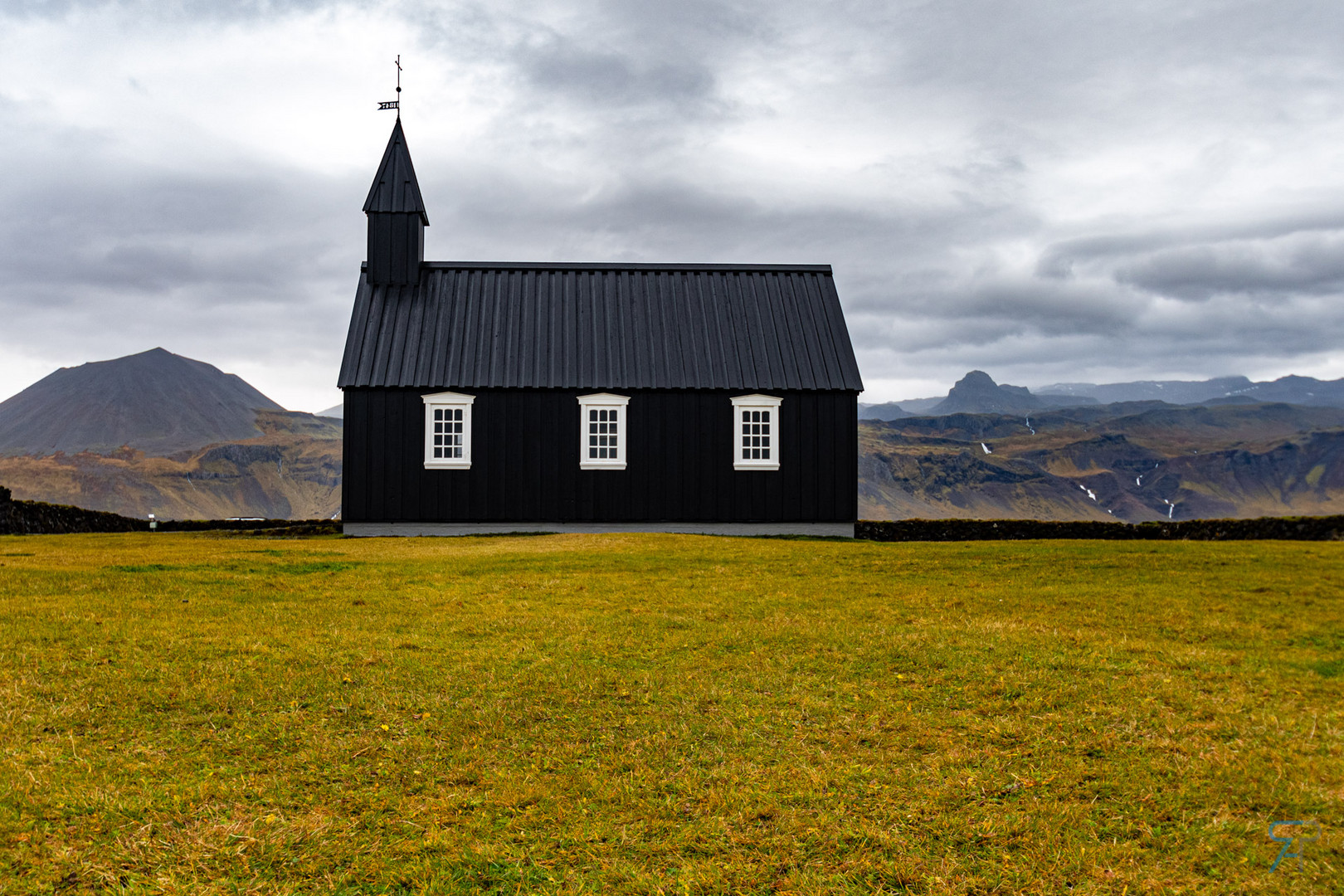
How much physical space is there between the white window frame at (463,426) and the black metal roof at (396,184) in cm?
751

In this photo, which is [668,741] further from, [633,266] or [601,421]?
[633,266]

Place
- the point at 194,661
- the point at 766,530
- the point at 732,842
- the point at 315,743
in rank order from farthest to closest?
1. the point at 766,530
2. the point at 194,661
3. the point at 315,743
4. the point at 732,842

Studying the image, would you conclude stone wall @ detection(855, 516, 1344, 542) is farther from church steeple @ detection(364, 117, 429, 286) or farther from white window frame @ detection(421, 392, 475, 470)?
church steeple @ detection(364, 117, 429, 286)

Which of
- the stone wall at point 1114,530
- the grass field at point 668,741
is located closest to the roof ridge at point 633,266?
the stone wall at point 1114,530

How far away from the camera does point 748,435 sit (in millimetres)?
28750

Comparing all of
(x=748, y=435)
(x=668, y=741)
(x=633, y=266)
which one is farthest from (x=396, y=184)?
(x=668, y=741)

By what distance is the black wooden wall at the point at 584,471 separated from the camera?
28.0 meters

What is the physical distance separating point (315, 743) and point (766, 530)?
2235cm

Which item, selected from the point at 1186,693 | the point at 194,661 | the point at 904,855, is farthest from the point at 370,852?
the point at 1186,693

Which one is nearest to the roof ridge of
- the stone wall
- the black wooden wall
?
the black wooden wall

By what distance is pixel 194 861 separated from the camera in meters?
5.07

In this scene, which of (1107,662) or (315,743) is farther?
(1107,662)

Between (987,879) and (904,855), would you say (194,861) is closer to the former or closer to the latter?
(904,855)

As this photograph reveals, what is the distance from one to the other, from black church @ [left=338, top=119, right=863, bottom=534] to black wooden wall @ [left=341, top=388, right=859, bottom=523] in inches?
1.7
